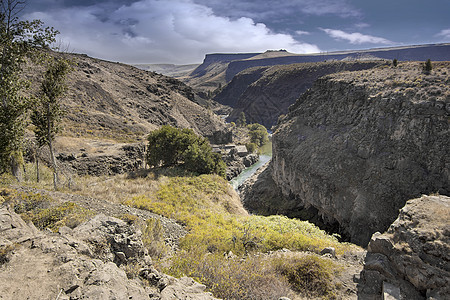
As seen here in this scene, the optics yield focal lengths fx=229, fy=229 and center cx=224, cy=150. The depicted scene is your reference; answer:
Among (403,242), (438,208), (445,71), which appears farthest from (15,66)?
(445,71)

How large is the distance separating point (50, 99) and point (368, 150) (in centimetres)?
2695

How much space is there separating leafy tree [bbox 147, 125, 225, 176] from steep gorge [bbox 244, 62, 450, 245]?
9083 mm

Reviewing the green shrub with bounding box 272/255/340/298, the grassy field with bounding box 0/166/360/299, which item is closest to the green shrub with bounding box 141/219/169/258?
the grassy field with bounding box 0/166/360/299

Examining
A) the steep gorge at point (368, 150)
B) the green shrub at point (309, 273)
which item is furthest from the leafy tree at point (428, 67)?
the green shrub at point (309, 273)

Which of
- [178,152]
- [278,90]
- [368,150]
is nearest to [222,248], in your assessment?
[368,150]

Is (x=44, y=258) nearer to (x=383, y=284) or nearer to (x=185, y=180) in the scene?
(x=383, y=284)

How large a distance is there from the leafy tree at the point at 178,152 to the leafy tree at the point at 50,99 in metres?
13.3

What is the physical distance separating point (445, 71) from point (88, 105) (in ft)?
195

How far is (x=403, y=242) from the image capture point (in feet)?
25.7

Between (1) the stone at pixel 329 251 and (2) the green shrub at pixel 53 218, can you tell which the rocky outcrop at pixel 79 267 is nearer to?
(2) the green shrub at pixel 53 218

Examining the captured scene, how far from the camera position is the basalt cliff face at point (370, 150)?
1956 cm

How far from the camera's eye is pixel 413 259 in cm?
710

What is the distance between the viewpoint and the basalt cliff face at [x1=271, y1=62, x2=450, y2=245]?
19562 mm

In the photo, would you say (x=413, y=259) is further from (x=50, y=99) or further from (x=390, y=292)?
(x=50, y=99)
